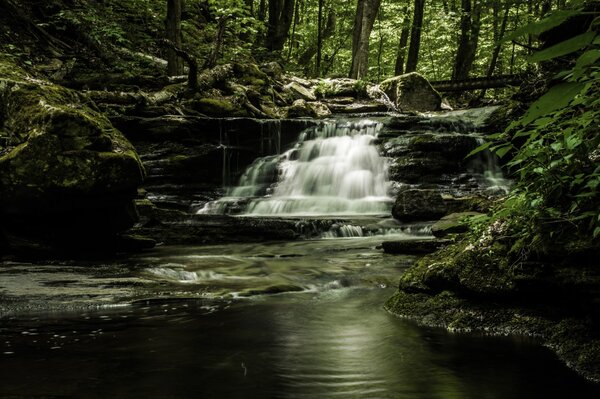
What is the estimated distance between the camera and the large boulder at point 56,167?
5.76 m

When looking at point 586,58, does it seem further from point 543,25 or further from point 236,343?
point 236,343

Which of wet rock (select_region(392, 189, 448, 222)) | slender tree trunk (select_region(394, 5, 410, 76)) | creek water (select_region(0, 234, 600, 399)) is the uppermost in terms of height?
slender tree trunk (select_region(394, 5, 410, 76))

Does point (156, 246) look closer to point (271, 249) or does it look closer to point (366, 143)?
point (271, 249)

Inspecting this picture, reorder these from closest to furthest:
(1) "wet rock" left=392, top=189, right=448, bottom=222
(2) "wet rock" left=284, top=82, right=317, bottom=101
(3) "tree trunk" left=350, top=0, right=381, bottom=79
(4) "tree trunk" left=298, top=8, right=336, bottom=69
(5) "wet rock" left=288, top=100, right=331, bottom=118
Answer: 1. (1) "wet rock" left=392, top=189, right=448, bottom=222
2. (5) "wet rock" left=288, top=100, right=331, bottom=118
3. (2) "wet rock" left=284, top=82, right=317, bottom=101
4. (3) "tree trunk" left=350, top=0, right=381, bottom=79
5. (4) "tree trunk" left=298, top=8, right=336, bottom=69

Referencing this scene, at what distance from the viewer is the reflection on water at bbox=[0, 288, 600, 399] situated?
2453 mm

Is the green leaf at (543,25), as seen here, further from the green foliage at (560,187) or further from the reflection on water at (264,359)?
the reflection on water at (264,359)

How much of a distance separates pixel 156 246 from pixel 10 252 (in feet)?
7.43

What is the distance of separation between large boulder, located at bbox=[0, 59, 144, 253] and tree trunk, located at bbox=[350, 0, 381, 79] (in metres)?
14.8

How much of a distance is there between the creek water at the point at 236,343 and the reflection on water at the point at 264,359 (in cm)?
1

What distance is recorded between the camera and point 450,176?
41.1 ft

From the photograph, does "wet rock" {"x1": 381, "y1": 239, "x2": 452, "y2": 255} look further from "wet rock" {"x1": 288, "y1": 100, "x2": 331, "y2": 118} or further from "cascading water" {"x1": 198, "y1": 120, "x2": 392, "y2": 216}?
"wet rock" {"x1": 288, "y1": 100, "x2": 331, "y2": 118}

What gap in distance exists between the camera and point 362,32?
19406mm

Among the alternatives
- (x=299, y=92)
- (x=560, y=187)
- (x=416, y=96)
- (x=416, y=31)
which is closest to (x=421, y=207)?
(x=560, y=187)

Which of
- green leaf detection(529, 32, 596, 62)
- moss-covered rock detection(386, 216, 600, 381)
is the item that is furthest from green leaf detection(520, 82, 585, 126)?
moss-covered rock detection(386, 216, 600, 381)
